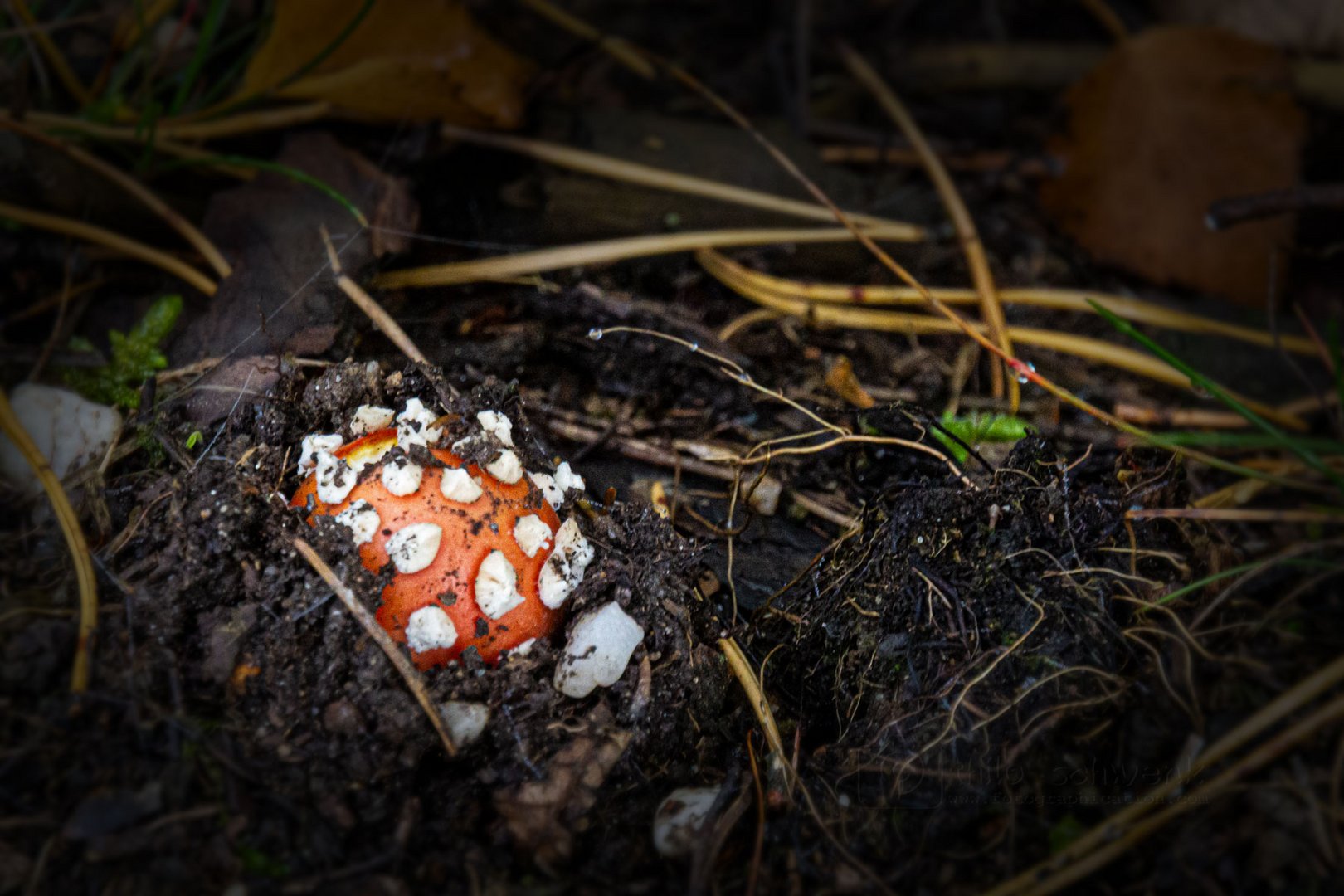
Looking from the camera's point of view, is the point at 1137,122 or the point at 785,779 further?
the point at 1137,122

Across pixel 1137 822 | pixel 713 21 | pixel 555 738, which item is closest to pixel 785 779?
pixel 555 738

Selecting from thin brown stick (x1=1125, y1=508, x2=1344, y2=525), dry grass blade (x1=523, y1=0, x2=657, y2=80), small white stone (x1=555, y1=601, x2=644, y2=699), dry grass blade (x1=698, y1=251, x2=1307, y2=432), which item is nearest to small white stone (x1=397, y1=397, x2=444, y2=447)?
small white stone (x1=555, y1=601, x2=644, y2=699)

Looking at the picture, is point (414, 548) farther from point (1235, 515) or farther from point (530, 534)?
point (1235, 515)

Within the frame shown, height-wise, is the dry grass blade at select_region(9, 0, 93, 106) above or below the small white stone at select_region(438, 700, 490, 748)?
above

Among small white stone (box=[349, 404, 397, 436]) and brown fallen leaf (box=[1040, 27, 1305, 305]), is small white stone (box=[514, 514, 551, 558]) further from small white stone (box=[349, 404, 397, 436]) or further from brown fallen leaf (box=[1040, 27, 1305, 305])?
brown fallen leaf (box=[1040, 27, 1305, 305])

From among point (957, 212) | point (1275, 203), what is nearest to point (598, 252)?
point (957, 212)

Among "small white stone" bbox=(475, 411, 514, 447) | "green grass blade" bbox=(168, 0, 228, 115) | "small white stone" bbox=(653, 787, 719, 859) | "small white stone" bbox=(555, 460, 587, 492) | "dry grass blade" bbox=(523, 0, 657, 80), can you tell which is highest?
"green grass blade" bbox=(168, 0, 228, 115)

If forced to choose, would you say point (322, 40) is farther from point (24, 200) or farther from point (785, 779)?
point (785, 779)
